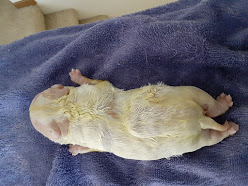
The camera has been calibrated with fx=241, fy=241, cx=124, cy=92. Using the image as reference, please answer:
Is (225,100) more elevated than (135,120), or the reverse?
(135,120)

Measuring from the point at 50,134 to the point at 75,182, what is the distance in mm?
572

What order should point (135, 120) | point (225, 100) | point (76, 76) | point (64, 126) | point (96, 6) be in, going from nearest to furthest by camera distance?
point (135, 120) → point (64, 126) → point (225, 100) → point (76, 76) → point (96, 6)

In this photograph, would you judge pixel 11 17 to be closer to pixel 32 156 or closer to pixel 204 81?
pixel 32 156

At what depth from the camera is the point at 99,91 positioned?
1519mm

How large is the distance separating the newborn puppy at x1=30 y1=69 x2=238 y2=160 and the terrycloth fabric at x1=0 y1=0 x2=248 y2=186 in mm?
206

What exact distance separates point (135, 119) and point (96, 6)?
1.74m

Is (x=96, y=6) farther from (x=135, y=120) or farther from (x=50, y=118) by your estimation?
(x=135, y=120)

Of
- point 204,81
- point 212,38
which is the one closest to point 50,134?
point 204,81

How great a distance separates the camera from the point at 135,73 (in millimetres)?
1843

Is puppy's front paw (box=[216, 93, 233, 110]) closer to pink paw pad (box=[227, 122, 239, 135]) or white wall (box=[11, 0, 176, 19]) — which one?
pink paw pad (box=[227, 122, 239, 135])

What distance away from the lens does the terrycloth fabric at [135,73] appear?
164 centimetres

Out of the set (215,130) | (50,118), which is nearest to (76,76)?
(50,118)

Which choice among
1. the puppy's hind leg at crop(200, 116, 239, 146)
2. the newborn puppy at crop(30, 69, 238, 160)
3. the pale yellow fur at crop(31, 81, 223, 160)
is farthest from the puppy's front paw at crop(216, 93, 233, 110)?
the pale yellow fur at crop(31, 81, 223, 160)

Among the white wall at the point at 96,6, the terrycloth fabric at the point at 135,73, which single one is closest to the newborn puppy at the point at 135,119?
the terrycloth fabric at the point at 135,73
